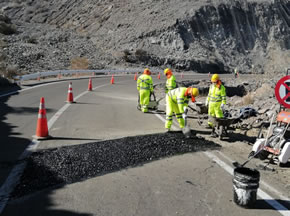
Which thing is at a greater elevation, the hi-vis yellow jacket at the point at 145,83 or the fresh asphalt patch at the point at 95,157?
the hi-vis yellow jacket at the point at 145,83

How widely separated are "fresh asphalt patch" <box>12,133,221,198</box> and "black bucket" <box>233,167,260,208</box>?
2.07 meters

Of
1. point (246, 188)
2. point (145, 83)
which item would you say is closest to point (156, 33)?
point (145, 83)

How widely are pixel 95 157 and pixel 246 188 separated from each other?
288cm

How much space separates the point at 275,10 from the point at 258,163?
67.2m

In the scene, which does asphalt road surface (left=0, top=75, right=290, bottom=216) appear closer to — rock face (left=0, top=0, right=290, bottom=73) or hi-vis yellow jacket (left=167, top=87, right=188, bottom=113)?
hi-vis yellow jacket (left=167, top=87, right=188, bottom=113)

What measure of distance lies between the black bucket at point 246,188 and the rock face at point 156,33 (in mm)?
36302

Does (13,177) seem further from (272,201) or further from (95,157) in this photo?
(272,201)

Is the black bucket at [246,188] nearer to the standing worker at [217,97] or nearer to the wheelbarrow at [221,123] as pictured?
the wheelbarrow at [221,123]

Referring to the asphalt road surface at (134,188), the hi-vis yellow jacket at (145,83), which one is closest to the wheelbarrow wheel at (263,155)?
the asphalt road surface at (134,188)

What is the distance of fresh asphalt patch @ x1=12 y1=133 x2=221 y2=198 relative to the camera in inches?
188

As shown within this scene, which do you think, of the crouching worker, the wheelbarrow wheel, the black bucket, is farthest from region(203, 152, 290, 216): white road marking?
the crouching worker

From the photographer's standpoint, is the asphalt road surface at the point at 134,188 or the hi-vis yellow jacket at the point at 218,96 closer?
the asphalt road surface at the point at 134,188

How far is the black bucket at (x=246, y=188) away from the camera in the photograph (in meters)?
4.08

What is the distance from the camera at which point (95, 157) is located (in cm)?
581
